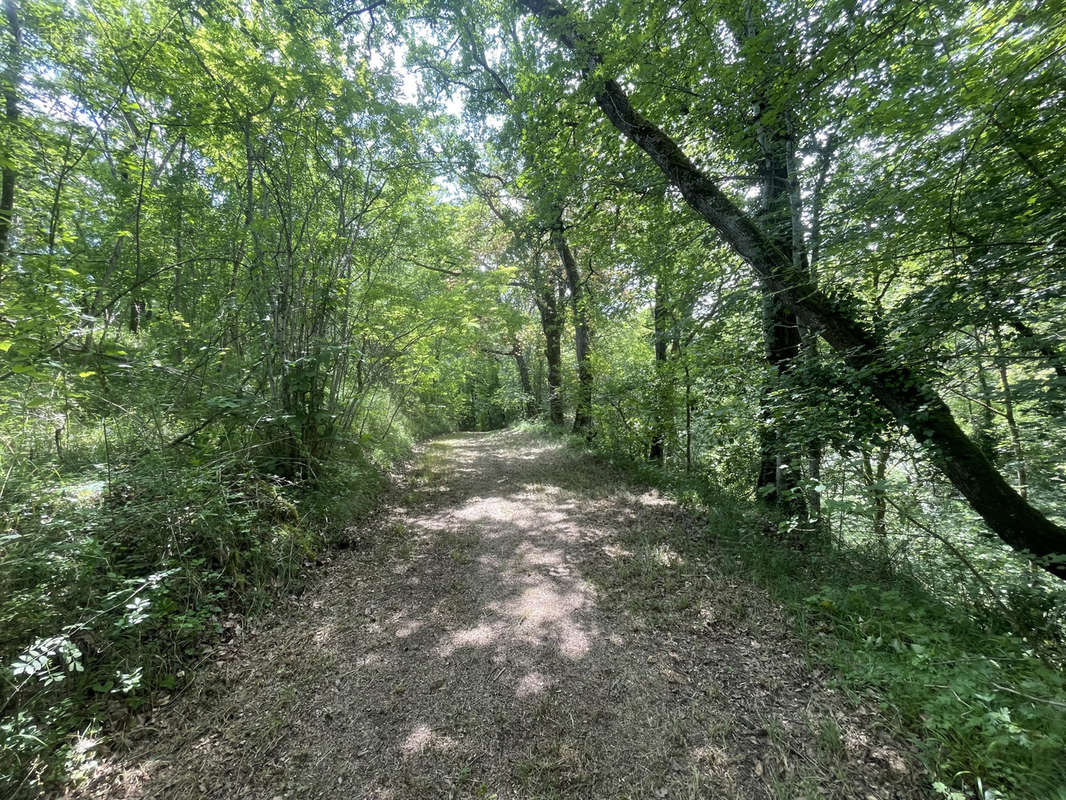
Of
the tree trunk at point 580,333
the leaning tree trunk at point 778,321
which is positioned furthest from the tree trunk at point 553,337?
the leaning tree trunk at point 778,321

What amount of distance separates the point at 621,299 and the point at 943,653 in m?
5.91

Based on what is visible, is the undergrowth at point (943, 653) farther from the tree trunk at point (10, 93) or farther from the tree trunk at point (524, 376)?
the tree trunk at point (524, 376)

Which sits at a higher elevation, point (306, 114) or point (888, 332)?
point (306, 114)

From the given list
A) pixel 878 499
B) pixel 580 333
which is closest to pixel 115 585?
pixel 878 499

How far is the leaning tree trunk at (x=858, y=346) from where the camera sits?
282 centimetres

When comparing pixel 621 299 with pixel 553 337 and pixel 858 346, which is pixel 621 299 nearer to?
pixel 858 346

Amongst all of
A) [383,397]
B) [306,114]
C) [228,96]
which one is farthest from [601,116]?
[383,397]

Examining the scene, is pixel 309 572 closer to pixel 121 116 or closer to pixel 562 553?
pixel 562 553

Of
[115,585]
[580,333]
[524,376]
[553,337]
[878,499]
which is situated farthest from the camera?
[524,376]

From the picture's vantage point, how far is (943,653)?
2154 millimetres

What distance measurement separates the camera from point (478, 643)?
2812 millimetres

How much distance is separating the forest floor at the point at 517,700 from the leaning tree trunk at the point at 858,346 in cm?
193

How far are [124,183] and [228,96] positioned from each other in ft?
5.46

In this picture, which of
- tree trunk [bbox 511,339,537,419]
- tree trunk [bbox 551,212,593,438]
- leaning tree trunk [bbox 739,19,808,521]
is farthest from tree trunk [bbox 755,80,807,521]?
tree trunk [bbox 511,339,537,419]
